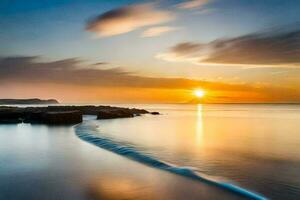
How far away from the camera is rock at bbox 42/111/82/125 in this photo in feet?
153

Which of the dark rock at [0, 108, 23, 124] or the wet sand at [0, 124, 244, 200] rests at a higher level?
the dark rock at [0, 108, 23, 124]

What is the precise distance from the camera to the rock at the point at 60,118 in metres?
46.8

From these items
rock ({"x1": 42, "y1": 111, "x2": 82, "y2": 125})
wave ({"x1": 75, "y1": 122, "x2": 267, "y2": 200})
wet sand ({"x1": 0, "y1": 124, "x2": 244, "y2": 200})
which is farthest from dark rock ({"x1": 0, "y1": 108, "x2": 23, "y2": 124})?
wet sand ({"x1": 0, "y1": 124, "x2": 244, "y2": 200})

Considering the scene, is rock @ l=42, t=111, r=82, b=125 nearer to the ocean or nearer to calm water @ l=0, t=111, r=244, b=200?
the ocean

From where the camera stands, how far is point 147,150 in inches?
863

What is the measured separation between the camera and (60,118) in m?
47.6

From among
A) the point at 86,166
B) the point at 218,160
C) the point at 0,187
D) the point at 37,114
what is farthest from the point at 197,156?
the point at 37,114

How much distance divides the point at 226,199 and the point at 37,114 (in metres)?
45.6

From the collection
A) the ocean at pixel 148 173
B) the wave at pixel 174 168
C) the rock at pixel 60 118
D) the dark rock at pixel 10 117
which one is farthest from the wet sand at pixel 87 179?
the dark rock at pixel 10 117

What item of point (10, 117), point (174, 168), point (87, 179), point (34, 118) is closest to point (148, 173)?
point (174, 168)

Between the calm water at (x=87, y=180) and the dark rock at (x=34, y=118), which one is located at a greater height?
the dark rock at (x=34, y=118)

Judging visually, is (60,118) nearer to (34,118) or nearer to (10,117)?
(34,118)

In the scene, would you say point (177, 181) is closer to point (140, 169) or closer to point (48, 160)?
point (140, 169)

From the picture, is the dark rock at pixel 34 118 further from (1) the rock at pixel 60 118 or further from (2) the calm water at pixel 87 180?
(2) the calm water at pixel 87 180
